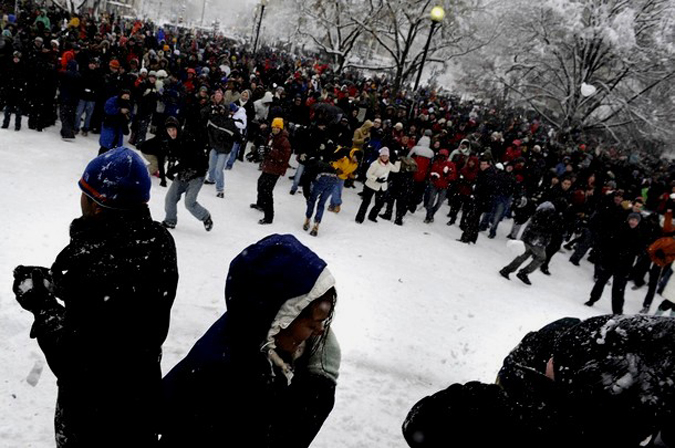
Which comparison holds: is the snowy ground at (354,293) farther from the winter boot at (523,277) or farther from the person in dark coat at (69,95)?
the person in dark coat at (69,95)

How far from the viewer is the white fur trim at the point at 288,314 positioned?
1.48m

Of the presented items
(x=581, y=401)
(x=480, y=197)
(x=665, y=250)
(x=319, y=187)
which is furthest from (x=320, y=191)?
(x=581, y=401)

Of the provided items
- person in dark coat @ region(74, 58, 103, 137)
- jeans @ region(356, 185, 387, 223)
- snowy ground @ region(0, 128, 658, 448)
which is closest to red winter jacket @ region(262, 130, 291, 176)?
snowy ground @ region(0, 128, 658, 448)

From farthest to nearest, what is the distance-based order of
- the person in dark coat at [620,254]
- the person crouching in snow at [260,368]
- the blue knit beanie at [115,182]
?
the person in dark coat at [620,254] < the blue knit beanie at [115,182] < the person crouching in snow at [260,368]

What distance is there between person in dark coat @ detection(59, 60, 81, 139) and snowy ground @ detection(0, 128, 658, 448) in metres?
0.30

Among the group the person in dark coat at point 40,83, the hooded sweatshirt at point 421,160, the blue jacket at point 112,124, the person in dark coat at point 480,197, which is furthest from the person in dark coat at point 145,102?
the person in dark coat at point 480,197

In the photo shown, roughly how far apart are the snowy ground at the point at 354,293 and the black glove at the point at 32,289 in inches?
65.8

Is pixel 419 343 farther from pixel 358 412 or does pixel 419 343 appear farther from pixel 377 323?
pixel 358 412

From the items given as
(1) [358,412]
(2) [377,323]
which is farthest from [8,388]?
(2) [377,323]

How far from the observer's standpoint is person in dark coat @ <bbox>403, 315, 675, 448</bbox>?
3.41ft

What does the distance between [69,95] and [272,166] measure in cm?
480

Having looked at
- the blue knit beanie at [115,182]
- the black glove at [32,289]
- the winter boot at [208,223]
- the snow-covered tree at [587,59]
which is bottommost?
the winter boot at [208,223]

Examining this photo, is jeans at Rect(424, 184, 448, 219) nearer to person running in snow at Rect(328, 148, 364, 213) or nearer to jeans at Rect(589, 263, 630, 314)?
person running in snow at Rect(328, 148, 364, 213)

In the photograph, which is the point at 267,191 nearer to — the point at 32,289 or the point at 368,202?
the point at 368,202
